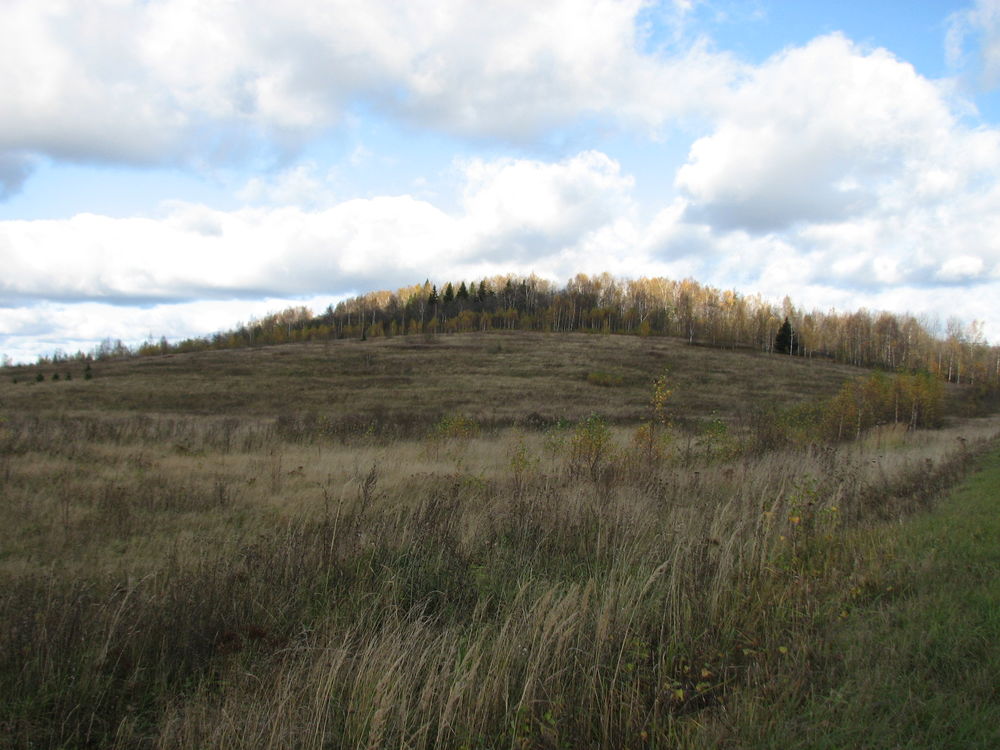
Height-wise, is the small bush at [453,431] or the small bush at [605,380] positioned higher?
the small bush at [605,380]

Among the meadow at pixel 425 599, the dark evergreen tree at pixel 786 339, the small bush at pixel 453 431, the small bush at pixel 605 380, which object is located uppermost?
the dark evergreen tree at pixel 786 339

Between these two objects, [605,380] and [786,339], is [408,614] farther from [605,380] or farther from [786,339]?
[786,339]

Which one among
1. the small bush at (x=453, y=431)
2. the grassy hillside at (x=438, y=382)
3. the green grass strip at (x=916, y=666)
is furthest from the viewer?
the grassy hillside at (x=438, y=382)

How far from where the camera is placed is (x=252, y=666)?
3.48 meters

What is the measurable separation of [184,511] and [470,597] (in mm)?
5148

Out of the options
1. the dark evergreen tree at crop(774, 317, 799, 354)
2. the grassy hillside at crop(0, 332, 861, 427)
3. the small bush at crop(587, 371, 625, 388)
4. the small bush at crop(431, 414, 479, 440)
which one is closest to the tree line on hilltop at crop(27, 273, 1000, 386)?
the dark evergreen tree at crop(774, 317, 799, 354)

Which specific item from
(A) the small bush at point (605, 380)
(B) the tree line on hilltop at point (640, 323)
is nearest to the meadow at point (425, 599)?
(A) the small bush at point (605, 380)

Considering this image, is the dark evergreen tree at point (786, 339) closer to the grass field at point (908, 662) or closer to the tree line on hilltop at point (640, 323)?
the tree line on hilltop at point (640, 323)

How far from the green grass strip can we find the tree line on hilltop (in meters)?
69.6

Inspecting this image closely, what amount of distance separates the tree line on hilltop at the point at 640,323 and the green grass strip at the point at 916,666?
69.6 meters

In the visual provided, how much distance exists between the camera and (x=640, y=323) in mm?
98000

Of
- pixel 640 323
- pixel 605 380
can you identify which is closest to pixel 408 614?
pixel 605 380

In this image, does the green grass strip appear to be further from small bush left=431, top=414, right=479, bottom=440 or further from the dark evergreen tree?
the dark evergreen tree

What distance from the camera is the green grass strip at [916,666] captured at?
9.00ft
